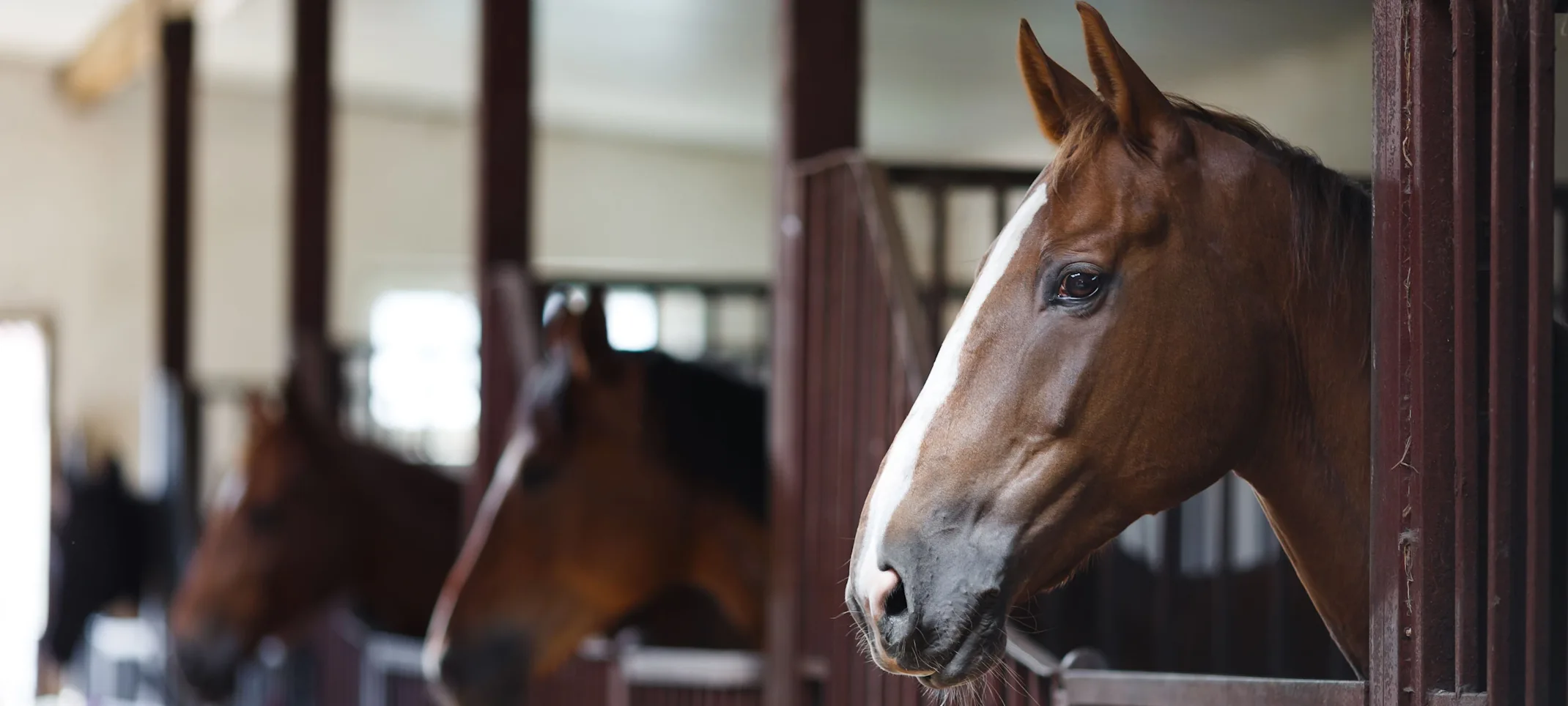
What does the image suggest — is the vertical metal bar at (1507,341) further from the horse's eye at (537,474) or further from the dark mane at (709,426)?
the horse's eye at (537,474)

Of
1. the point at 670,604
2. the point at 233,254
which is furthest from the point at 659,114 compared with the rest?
the point at 670,604

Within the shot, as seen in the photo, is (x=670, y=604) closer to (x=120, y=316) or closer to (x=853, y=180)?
(x=853, y=180)

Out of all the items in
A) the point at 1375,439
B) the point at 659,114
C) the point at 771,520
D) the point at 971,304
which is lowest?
the point at 771,520

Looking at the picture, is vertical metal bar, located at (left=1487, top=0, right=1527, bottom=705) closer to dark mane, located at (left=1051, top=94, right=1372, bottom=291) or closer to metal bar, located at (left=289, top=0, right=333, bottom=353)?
dark mane, located at (left=1051, top=94, right=1372, bottom=291)

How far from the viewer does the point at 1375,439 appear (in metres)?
1.23

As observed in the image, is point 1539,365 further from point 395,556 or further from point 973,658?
point 395,556

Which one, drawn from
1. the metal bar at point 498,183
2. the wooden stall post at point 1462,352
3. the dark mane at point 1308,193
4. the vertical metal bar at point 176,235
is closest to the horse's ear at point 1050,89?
the dark mane at point 1308,193

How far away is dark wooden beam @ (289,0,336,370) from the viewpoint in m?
Answer: 4.79

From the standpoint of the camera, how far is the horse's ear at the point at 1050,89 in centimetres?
136

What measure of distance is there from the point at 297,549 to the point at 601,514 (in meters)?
1.32

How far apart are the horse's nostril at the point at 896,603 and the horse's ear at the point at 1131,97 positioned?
1.42 ft

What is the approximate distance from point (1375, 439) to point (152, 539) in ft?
17.4

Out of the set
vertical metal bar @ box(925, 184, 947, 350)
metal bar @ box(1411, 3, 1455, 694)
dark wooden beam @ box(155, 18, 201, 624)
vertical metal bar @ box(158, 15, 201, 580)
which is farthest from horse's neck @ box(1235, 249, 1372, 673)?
vertical metal bar @ box(158, 15, 201, 580)

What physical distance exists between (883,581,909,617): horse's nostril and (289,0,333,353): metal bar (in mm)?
3831
